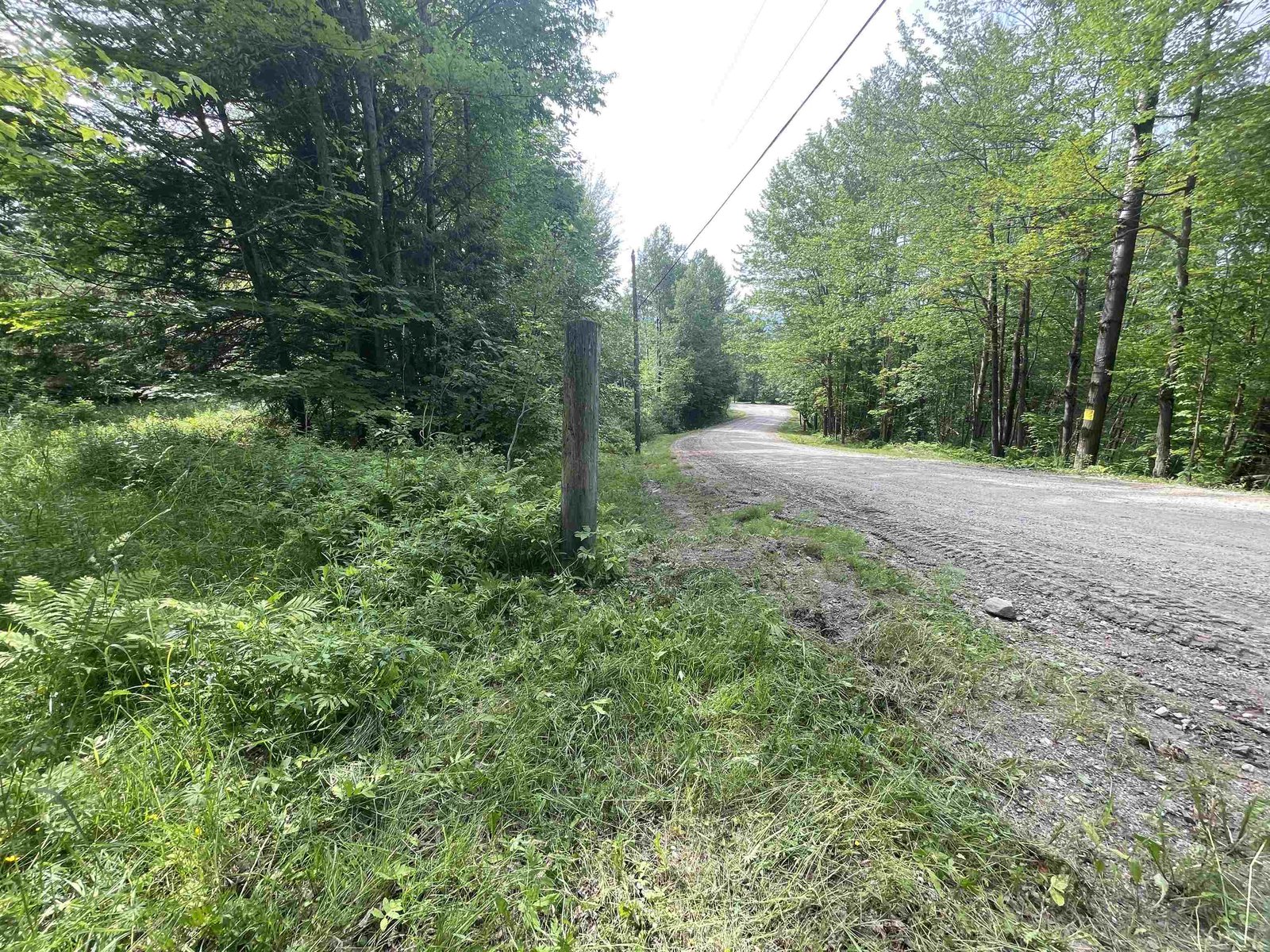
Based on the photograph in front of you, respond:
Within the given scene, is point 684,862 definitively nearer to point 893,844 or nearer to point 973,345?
point 893,844

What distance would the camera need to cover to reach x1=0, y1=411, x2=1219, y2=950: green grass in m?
1.15

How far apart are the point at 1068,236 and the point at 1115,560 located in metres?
9.56

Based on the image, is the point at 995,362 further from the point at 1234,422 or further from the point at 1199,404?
the point at 1234,422

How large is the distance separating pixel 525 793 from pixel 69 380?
34.5 ft

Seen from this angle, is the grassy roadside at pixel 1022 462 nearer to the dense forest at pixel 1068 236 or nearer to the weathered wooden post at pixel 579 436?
the dense forest at pixel 1068 236

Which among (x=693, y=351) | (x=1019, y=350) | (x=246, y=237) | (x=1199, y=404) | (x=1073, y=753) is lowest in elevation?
(x=1073, y=753)

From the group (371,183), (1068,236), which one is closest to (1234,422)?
(1068,236)

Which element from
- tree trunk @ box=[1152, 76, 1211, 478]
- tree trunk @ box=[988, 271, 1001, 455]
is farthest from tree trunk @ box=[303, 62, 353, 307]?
tree trunk @ box=[988, 271, 1001, 455]

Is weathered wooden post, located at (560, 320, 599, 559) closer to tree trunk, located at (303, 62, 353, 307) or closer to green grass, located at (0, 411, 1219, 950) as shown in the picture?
green grass, located at (0, 411, 1219, 950)

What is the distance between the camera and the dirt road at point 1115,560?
2039 millimetres

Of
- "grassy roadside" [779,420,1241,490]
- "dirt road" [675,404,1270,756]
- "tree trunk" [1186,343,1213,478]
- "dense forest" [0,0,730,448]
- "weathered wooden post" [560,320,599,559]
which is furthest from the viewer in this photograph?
"tree trunk" [1186,343,1213,478]

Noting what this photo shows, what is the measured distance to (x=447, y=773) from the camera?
1.53 meters

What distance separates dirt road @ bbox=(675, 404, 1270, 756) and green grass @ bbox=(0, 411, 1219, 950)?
0.88 metres

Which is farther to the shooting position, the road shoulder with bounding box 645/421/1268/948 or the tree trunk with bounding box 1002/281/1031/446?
the tree trunk with bounding box 1002/281/1031/446
